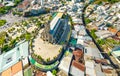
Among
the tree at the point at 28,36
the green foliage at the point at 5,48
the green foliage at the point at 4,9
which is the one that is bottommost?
the green foliage at the point at 5,48

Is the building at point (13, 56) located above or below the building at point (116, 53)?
above

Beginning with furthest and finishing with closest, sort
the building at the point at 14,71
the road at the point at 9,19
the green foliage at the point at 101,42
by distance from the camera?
the road at the point at 9,19 < the green foliage at the point at 101,42 < the building at the point at 14,71

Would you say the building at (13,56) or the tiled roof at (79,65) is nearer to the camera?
the tiled roof at (79,65)

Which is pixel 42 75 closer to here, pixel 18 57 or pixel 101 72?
pixel 18 57

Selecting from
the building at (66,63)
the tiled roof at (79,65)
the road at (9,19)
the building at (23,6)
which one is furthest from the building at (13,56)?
the building at (23,6)

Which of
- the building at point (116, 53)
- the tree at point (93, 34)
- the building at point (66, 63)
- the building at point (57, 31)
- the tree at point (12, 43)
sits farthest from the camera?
the tree at point (93, 34)

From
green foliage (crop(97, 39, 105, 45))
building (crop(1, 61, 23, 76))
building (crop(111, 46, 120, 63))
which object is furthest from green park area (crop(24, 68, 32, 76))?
green foliage (crop(97, 39, 105, 45))

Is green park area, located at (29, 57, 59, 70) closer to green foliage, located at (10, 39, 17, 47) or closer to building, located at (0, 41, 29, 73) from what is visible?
building, located at (0, 41, 29, 73)

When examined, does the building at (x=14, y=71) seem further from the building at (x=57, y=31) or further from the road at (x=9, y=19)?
the road at (x=9, y=19)
